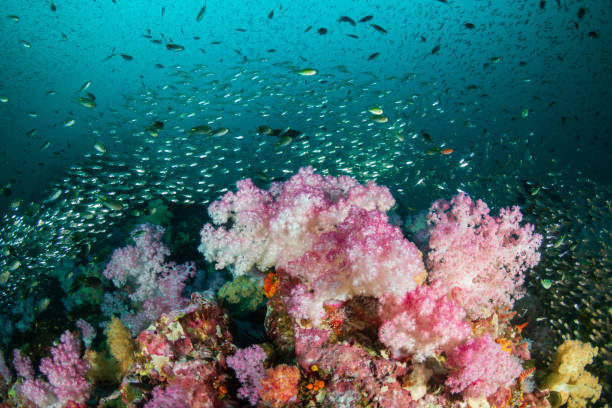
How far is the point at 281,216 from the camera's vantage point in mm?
3811

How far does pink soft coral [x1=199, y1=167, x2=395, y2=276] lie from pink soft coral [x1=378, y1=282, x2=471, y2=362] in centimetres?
128

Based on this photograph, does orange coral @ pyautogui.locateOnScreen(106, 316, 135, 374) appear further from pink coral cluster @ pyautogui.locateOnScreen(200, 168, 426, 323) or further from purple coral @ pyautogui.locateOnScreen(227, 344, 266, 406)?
purple coral @ pyautogui.locateOnScreen(227, 344, 266, 406)

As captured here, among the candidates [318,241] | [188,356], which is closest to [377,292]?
[318,241]

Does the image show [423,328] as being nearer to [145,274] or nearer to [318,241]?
[318,241]

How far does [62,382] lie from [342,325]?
4.89 m

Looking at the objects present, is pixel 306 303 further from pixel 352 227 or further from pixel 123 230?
→ pixel 123 230

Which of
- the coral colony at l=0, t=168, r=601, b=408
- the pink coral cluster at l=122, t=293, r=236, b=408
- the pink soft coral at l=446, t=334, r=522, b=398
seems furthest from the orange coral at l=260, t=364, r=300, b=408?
the pink soft coral at l=446, t=334, r=522, b=398

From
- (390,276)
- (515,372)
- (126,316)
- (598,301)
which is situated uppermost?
(390,276)

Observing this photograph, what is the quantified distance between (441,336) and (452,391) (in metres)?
0.53

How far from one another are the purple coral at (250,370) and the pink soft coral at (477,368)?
1860mm

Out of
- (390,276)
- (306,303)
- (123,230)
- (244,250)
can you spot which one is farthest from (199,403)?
(123,230)

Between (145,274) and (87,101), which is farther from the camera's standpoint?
(87,101)

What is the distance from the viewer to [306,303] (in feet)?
10.4

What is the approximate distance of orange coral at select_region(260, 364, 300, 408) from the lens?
8.85 ft
